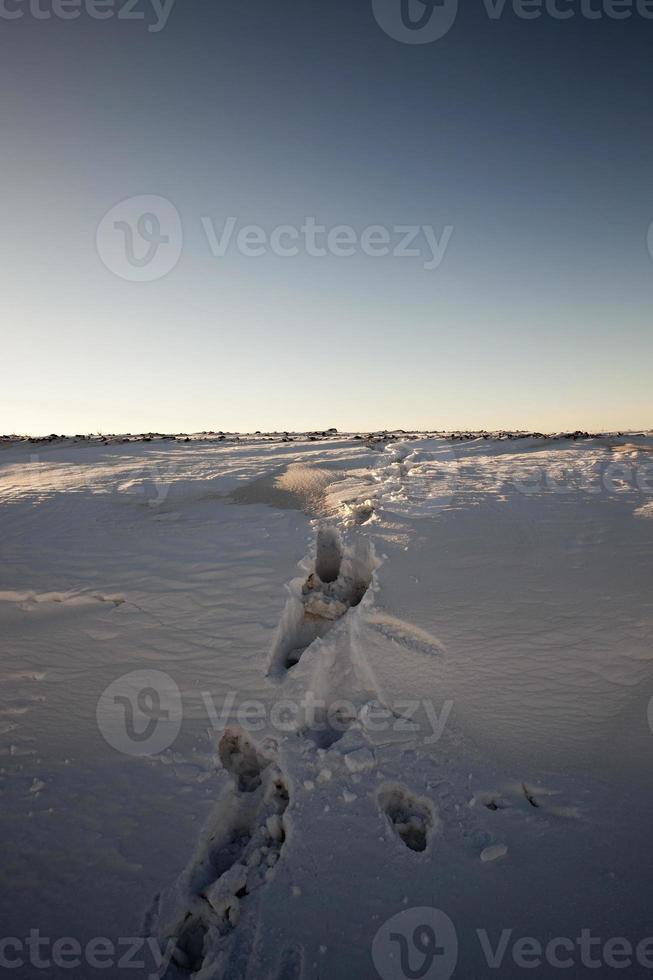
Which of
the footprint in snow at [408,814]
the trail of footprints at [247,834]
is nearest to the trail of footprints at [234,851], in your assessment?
the trail of footprints at [247,834]

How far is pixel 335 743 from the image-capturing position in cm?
361

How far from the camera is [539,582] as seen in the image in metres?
5.33

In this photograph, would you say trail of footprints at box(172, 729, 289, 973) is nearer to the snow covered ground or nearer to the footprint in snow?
the snow covered ground

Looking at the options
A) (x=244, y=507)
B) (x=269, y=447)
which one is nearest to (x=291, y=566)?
(x=244, y=507)

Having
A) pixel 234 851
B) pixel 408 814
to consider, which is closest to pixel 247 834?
pixel 234 851

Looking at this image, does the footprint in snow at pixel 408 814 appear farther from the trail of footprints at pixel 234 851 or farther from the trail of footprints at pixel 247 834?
the trail of footprints at pixel 234 851

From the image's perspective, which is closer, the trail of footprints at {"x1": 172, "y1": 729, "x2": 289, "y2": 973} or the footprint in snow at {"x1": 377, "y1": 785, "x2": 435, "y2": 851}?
the trail of footprints at {"x1": 172, "y1": 729, "x2": 289, "y2": 973}

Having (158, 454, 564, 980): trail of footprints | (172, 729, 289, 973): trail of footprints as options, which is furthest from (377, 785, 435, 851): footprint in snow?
(172, 729, 289, 973): trail of footprints

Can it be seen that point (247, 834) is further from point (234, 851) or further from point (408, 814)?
point (408, 814)

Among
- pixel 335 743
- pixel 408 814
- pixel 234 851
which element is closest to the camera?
pixel 234 851

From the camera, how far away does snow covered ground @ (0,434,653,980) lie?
2.56m

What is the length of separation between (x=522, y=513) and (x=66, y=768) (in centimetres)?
616

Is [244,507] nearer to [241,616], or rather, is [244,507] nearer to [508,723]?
[241,616]

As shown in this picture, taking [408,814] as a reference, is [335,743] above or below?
above
